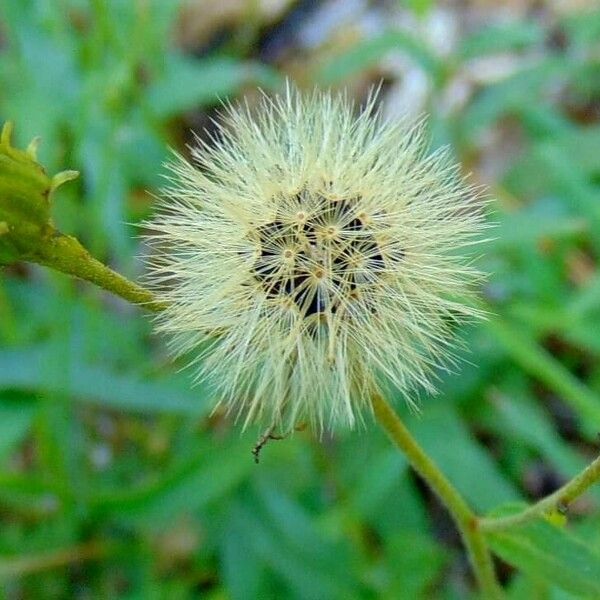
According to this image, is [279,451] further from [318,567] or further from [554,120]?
[554,120]

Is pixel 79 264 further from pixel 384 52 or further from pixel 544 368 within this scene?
pixel 384 52

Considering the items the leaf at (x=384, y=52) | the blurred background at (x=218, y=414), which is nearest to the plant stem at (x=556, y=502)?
the blurred background at (x=218, y=414)

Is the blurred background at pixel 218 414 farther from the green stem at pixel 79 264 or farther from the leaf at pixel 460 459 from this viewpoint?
the green stem at pixel 79 264

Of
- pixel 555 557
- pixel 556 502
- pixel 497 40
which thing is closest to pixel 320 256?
pixel 556 502

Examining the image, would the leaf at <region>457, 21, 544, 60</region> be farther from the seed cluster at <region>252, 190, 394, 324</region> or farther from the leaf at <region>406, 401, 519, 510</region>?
the seed cluster at <region>252, 190, 394, 324</region>

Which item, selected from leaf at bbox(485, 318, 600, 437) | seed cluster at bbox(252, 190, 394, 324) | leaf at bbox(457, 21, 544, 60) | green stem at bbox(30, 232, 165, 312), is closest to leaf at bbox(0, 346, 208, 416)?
leaf at bbox(485, 318, 600, 437)

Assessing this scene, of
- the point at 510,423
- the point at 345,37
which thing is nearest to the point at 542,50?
the point at 345,37

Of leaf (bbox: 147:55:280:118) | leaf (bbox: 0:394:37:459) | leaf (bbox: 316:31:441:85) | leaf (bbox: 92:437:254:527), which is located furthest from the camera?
leaf (bbox: 316:31:441:85)
